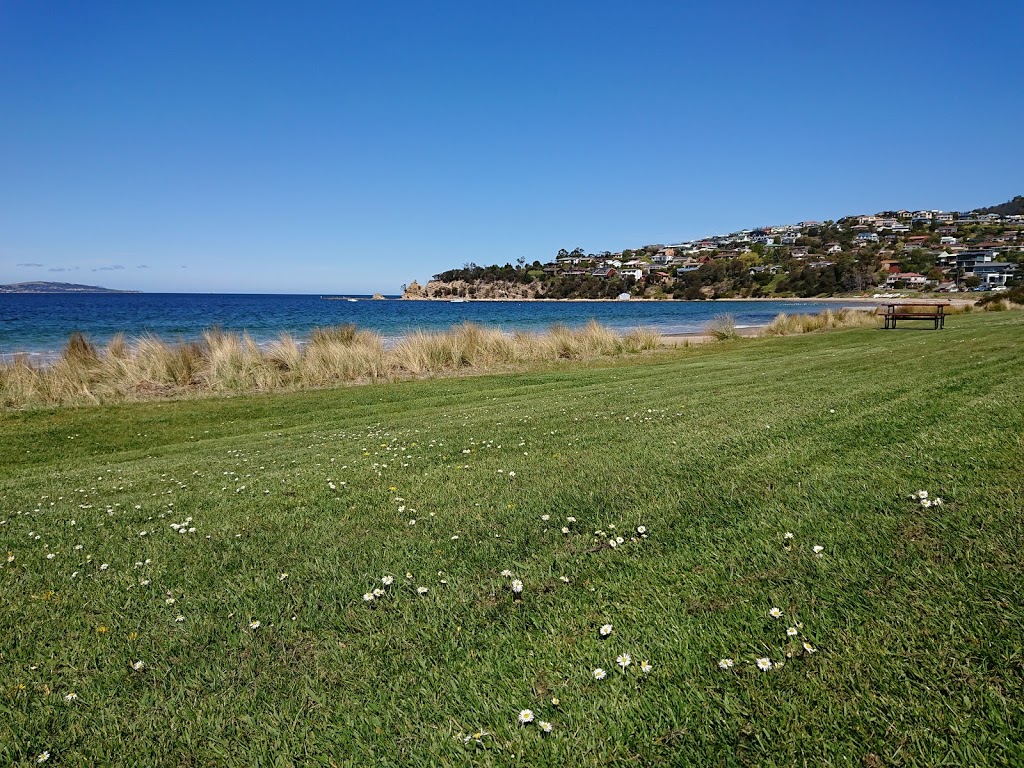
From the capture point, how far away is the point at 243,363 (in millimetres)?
21656

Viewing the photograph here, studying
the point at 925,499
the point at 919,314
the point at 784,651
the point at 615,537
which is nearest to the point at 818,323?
the point at 919,314

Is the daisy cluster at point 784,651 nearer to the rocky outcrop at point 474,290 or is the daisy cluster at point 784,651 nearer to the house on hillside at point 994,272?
the house on hillside at point 994,272

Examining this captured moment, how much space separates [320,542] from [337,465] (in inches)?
121

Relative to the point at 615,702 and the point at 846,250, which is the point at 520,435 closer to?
the point at 615,702

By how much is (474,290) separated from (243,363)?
15821cm

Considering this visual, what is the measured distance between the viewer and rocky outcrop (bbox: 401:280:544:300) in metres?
164

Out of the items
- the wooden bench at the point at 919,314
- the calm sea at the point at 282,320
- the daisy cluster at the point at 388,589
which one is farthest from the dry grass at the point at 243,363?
the daisy cluster at the point at 388,589

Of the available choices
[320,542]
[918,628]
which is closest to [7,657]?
[320,542]

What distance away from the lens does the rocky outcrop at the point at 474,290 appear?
164 meters

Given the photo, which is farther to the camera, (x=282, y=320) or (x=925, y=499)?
(x=282, y=320)

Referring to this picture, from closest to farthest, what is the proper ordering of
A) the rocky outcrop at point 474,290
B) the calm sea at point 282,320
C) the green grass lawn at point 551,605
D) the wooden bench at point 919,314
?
the green grass lawn at point 551,605 < the wooden bench at point 919,314 < the calm sea at point 282,320 < the rocky outcrop at point 474,290

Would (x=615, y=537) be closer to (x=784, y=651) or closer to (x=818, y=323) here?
(x=784, y=651)

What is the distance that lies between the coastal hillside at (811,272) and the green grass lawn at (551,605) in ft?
333

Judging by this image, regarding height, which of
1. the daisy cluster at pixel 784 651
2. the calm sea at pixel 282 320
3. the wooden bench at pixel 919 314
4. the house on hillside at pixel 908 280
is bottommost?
the calm sea at pixel 282 320
